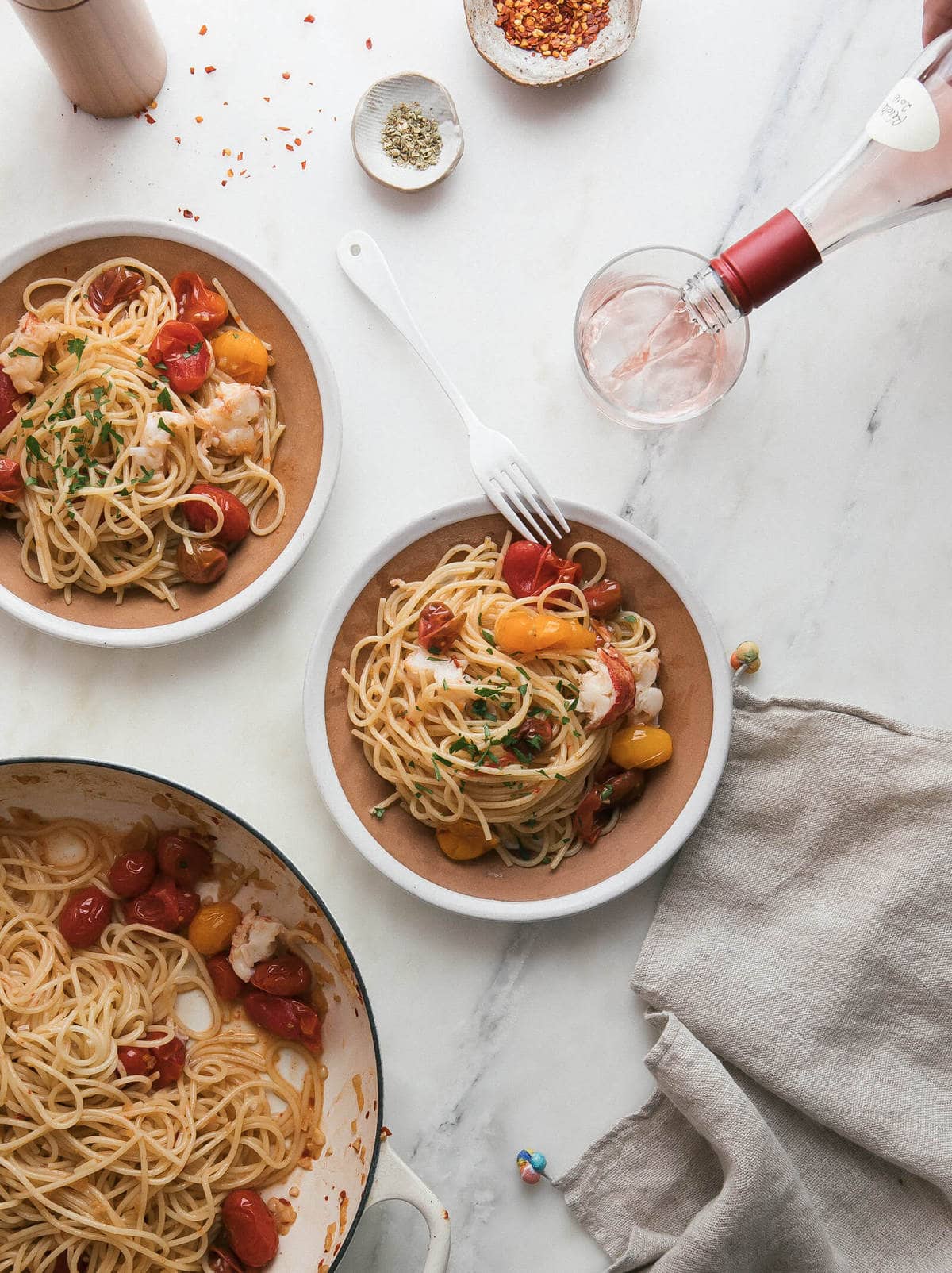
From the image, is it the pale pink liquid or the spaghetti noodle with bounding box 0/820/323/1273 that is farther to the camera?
the pale pink liquid

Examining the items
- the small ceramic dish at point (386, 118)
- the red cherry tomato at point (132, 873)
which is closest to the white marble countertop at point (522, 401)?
the small ceramic dish at point (386, 118)

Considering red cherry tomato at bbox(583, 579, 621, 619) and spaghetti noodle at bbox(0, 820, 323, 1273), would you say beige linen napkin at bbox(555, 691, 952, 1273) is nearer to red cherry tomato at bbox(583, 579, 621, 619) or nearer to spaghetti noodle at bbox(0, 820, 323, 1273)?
red cherry tomato at bbox(583, 579, 621, 619)

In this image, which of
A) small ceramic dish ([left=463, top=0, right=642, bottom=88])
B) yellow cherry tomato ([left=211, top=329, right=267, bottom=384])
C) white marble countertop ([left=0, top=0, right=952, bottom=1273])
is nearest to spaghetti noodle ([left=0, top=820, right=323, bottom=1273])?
white marble countertop ([left=0, top=0, right=952, bottom=1273])

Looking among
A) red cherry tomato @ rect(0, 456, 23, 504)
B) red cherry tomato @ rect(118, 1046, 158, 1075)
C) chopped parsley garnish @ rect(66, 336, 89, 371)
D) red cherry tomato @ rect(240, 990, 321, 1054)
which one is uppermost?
chopped parsley garnish @ rect(66, 336, 89, 371)

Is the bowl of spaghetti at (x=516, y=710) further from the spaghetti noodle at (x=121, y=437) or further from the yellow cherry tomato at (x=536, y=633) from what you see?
the spaghetti noodle at (x=121, y=437)

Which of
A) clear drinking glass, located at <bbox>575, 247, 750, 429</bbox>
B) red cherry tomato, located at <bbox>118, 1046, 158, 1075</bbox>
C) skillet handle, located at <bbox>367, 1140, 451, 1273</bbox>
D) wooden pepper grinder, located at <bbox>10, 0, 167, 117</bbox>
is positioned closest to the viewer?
skillet handle, located at <bbox>367, 1140, 451, 1273</bbox>

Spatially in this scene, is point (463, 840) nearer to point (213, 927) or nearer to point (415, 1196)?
point (213, 927)

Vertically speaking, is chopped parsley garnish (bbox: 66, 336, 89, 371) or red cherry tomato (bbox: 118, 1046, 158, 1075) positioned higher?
chopped parsley garnish (bbox: 66, 336, 89, 371)

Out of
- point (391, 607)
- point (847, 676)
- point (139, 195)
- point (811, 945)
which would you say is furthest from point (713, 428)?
point (139, 195)
